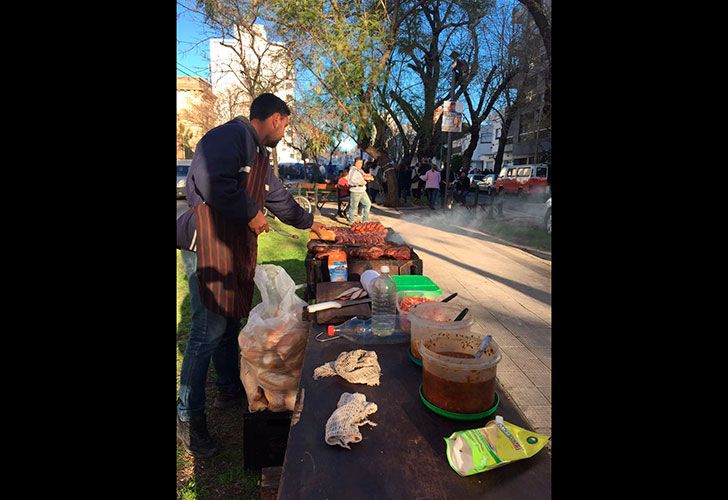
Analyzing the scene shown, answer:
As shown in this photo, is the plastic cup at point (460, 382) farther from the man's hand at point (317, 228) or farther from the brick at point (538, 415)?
the man's hand at point (317, 228)

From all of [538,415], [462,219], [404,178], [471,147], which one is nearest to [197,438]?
[538,415]

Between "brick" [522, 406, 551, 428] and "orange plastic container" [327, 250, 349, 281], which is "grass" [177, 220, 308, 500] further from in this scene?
"brick" [522, 406, 551, 428]

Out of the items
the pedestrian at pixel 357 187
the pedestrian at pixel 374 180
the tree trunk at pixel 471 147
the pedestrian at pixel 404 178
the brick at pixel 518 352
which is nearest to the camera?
the brick at pixel 518 352

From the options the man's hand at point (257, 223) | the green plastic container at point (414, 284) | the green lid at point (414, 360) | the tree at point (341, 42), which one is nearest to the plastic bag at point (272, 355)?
the man's hand at point (257, 223)

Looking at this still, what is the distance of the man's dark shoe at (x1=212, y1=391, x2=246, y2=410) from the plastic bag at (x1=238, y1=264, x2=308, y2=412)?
Result: 2.40 feet

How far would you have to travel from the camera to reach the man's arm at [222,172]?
7.93ft

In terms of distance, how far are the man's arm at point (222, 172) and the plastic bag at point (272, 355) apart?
479 millimetres

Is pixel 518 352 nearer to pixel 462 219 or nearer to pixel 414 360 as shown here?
pixel 414 360

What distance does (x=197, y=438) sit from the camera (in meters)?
2.58

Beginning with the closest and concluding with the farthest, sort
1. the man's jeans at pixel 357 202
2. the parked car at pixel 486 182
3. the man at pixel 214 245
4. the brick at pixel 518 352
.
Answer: the man at pixel 214 245
the brick at pixel 518 352
the man's jeans at pixel 357 202
the parked car at pixel 486 182

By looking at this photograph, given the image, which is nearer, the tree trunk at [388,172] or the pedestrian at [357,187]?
the pedestrian at [357,187]

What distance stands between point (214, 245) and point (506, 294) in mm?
4627
